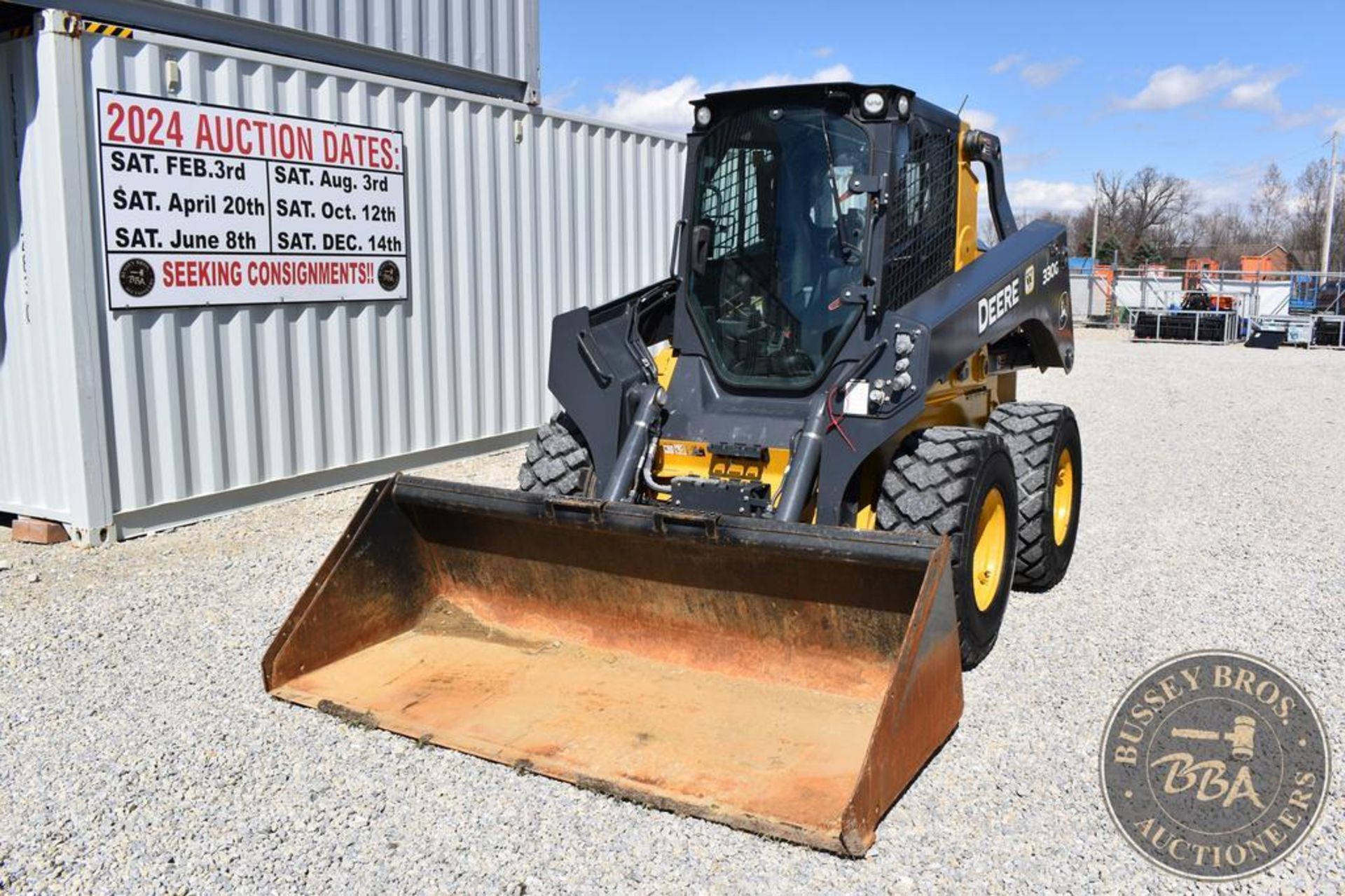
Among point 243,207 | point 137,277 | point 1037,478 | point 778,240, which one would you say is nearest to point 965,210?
point 778,240

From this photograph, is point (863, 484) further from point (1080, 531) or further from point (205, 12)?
point (205, 12)

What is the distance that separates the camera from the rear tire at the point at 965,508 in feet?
14.9

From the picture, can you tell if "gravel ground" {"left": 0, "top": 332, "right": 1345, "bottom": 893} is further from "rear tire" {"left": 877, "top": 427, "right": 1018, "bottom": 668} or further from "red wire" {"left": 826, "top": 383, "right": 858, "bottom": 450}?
"red wire" {"left": 826, "top": 383, "right": 858, "bottom": 450}

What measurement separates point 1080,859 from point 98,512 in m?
5.78

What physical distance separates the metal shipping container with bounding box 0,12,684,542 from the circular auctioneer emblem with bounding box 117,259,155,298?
A: 12 cm

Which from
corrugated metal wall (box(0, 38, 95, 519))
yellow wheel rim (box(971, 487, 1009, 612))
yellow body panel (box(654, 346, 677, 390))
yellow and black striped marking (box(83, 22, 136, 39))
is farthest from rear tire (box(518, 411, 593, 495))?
yellow and black striped marking (box(83, 22, 136, 39))

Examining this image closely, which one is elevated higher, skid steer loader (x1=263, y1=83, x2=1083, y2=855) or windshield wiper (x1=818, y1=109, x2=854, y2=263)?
windshield wiper (x1=818, y1=109, x2=854, y2=263)

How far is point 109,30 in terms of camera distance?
6.58 metres

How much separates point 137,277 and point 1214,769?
6.18m

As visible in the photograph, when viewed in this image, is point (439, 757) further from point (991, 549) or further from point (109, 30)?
point (109, 30)

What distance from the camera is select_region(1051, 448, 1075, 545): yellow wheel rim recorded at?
6.38 m

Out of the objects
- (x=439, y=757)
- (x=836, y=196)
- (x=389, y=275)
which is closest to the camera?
(x=439, y=757)

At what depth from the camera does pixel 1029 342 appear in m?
6.52

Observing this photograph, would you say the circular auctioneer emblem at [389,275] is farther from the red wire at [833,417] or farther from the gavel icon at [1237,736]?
the gavel icon at [1237,736]
